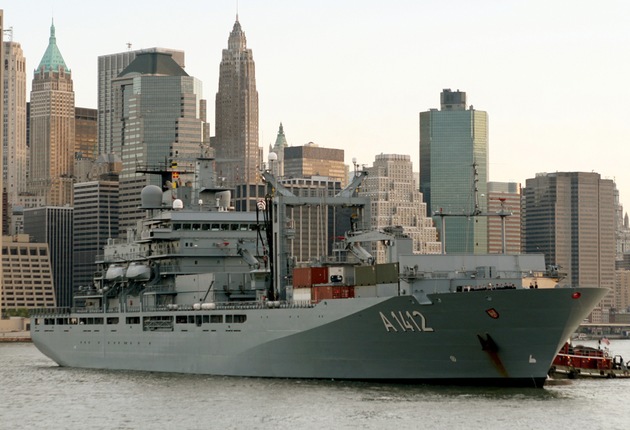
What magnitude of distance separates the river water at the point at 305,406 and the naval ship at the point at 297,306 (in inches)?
45.9

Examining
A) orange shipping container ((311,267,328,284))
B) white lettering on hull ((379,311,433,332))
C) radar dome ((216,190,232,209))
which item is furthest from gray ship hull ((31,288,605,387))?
radar dome ((216,190,232,209))

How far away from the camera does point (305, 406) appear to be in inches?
2144

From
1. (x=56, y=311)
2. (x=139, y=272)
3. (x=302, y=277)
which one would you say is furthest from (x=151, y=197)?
(x=302, y=277)

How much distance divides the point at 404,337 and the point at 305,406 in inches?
266

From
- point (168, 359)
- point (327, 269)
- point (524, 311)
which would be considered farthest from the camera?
point (168, 359)

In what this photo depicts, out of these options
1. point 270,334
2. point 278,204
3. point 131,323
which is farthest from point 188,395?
point 131,323

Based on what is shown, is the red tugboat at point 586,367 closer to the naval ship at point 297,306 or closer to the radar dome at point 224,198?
the naval ship at point 297,306

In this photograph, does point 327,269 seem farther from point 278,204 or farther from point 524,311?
point 524,311

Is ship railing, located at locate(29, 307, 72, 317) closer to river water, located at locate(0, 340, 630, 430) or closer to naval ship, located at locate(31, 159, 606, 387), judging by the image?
naval ship, located at locate(31, 159, 606, 387)

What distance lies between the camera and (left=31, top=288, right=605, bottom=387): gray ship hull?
56.2 metres

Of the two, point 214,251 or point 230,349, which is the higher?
point 214,251

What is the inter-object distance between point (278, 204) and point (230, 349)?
8.14 m

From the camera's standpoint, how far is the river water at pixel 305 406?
50469 mm

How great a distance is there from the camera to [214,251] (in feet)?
253
